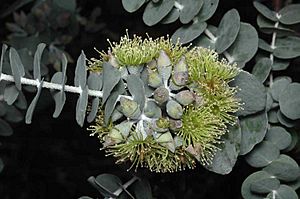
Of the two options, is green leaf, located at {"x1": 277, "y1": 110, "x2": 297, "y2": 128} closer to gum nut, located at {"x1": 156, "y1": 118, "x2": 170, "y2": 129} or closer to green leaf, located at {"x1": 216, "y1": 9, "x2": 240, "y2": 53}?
green leaf, located at {"x1": 216, "y1": 9, "x2": 240, "y2": 53}

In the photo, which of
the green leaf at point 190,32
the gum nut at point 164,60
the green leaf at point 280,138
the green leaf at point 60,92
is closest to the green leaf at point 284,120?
the green leaf at point 280,138

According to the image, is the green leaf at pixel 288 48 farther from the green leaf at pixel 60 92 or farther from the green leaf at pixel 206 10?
the green leaf at pixel 60 92

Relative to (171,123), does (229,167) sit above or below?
below

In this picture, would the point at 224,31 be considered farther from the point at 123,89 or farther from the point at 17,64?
the point at 17,64

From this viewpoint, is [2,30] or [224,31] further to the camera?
[2,30]

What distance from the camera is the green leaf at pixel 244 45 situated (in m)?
1.27

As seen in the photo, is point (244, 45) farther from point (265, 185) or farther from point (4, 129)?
point (4, 129)

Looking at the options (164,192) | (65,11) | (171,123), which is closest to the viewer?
(171,123)

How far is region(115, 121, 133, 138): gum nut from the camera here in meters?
1.07

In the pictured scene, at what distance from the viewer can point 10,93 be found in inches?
46.1

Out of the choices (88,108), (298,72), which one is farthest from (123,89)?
(298,72)

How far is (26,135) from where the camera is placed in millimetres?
1851

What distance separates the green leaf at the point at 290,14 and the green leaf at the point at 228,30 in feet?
0.48

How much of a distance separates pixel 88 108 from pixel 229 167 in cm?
27
